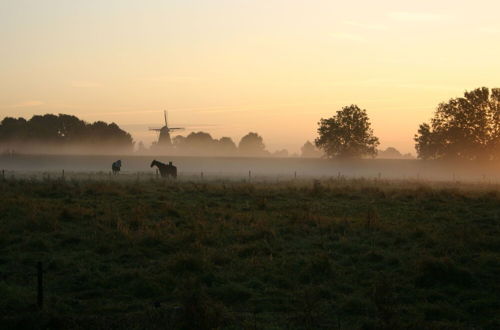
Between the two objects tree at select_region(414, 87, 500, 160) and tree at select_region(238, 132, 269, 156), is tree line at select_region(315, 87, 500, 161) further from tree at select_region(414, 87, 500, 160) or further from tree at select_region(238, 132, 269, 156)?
tree at select_region(238, 132, 269, 156)

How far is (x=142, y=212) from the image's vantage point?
1989cm

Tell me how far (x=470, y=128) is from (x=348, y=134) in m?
19.8

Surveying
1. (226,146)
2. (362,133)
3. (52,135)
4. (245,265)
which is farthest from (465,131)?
(226,146)

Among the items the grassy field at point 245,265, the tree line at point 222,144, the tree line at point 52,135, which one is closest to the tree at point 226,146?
the tree line at point 222,144

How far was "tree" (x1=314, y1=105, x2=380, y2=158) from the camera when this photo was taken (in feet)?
280

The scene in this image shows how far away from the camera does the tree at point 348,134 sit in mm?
85250

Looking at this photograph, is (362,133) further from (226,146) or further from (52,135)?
(226,146)

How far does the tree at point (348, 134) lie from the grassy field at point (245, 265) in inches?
2456

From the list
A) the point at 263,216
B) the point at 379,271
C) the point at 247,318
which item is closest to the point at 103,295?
the point at 247,318

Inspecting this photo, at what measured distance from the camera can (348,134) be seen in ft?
281

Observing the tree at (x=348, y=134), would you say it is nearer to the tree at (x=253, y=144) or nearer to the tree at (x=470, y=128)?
the tree at (x=470, y=128)

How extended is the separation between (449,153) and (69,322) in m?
72.1

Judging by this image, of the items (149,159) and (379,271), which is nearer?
(379,271)

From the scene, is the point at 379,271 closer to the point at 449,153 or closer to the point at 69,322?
the point at 69,322
